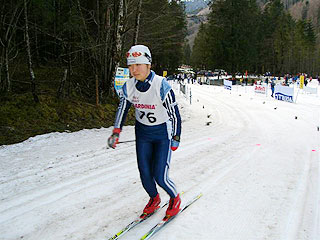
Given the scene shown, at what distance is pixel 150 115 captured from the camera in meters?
3.58

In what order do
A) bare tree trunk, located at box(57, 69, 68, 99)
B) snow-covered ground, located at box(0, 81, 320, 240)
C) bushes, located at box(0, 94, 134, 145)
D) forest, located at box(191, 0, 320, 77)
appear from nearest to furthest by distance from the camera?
snow-covered ground, located at box(0, 81, 320, 240) < bushes, located at box(0, 94, 134, 145) < bare tree trunk, located at box(57, 69, 68, 99) < forest, located at box(191, 0, 320, 77)

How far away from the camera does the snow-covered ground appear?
12.0 feet

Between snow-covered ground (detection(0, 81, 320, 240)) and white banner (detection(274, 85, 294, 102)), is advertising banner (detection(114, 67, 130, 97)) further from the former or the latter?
white banner (detection(274, 85, 294, 102))

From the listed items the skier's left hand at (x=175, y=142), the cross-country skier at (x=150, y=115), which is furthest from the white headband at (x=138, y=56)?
the skier's left hand at (x=175, y=142)

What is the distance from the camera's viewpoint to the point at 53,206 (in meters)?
4.29

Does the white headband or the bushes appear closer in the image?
the white headband

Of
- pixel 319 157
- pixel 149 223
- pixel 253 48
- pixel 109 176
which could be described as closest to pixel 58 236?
pixel 149 223

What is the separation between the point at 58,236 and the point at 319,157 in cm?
664

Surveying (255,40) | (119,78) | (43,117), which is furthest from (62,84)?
(255,40)

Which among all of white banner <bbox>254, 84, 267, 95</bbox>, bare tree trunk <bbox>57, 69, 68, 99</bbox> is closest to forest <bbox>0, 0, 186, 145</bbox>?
bare tree trunk <bbox>57, 69, 68, 99</bbox>

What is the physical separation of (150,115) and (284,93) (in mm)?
23679

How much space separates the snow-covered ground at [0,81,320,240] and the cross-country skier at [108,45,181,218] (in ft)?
2.70

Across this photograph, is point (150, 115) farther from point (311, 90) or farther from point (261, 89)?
point (311, 90)

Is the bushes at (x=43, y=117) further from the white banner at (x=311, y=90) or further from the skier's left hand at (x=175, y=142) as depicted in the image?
the white banner at (x=311, y=90)
